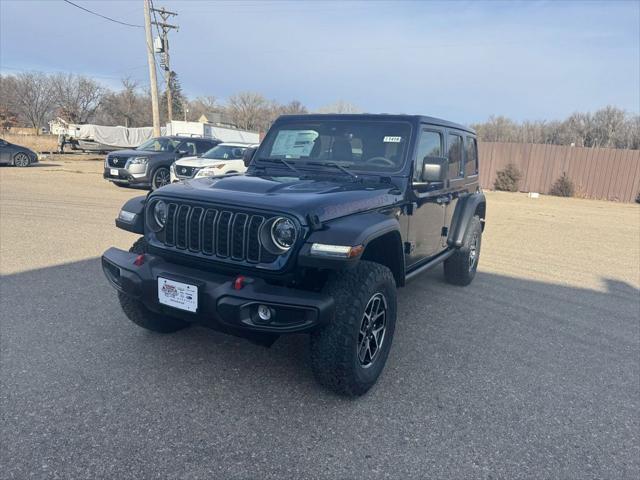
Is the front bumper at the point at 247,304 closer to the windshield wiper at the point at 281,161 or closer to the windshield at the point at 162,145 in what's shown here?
the windshield wiper at the point at 281,161

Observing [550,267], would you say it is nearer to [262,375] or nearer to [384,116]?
[384,116]

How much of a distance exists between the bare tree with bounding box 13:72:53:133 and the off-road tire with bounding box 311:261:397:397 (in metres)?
67.3

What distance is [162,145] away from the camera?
46.4 ft

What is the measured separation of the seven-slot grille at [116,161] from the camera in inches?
515

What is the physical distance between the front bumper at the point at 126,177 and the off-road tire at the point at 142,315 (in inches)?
390

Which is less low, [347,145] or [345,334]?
[347,145]

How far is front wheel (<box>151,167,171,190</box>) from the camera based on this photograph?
1309cm

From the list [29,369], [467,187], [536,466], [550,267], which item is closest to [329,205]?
[536,466]

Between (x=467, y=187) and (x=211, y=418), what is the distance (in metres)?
4.06

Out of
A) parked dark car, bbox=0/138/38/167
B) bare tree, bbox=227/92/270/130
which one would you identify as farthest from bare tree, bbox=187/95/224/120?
parked dark car, bbox=0/138/38/167

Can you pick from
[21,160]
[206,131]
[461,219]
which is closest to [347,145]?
[461,219]

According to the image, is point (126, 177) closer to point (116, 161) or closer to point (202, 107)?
point (116, 161)

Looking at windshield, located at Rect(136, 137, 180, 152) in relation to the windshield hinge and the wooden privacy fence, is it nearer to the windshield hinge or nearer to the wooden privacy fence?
the windshield hinge

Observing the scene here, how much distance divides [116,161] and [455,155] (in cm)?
1086
